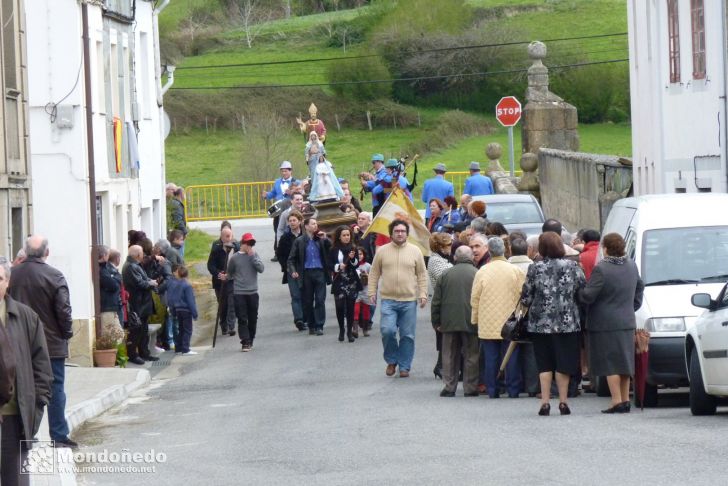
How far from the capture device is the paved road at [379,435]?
1091 cm

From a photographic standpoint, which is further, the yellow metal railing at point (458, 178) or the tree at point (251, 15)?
the tree at point (251, 15)

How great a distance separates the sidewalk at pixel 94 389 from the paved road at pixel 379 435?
0.26 meters

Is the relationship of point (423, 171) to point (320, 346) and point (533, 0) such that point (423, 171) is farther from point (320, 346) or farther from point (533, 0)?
point (320, 346)

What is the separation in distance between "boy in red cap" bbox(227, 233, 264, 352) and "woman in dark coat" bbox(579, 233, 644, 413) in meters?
9.84

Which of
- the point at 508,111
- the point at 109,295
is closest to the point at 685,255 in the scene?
the point at 109,295

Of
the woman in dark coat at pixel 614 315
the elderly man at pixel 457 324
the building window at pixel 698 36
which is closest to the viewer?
the woman in dark coat at pixel 614 315

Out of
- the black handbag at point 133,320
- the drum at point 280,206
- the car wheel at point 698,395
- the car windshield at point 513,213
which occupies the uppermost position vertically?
the drum at point 280,206

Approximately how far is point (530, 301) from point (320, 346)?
29.2 feet

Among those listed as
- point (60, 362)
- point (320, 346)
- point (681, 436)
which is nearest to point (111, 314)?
point (320, 346)

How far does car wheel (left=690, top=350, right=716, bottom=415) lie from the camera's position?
1356cm

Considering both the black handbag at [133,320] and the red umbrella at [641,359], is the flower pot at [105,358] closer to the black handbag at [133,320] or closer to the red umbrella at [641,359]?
the black handbag at [133,320]

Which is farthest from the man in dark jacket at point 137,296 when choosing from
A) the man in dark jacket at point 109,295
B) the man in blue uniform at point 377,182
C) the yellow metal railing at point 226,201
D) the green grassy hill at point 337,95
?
the green grassy hill at point 337,95

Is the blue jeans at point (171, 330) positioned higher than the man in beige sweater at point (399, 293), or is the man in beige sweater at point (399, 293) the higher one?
the man in beige sweater at point (399, 293)

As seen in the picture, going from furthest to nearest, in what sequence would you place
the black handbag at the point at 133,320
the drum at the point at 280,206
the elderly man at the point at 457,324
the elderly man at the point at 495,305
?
1. the drum at the point at 280,206
2. the black handbag at the point at 133,320
3. the elderly man at the point at 457,324
4. the elderly man at the point at 495,305
